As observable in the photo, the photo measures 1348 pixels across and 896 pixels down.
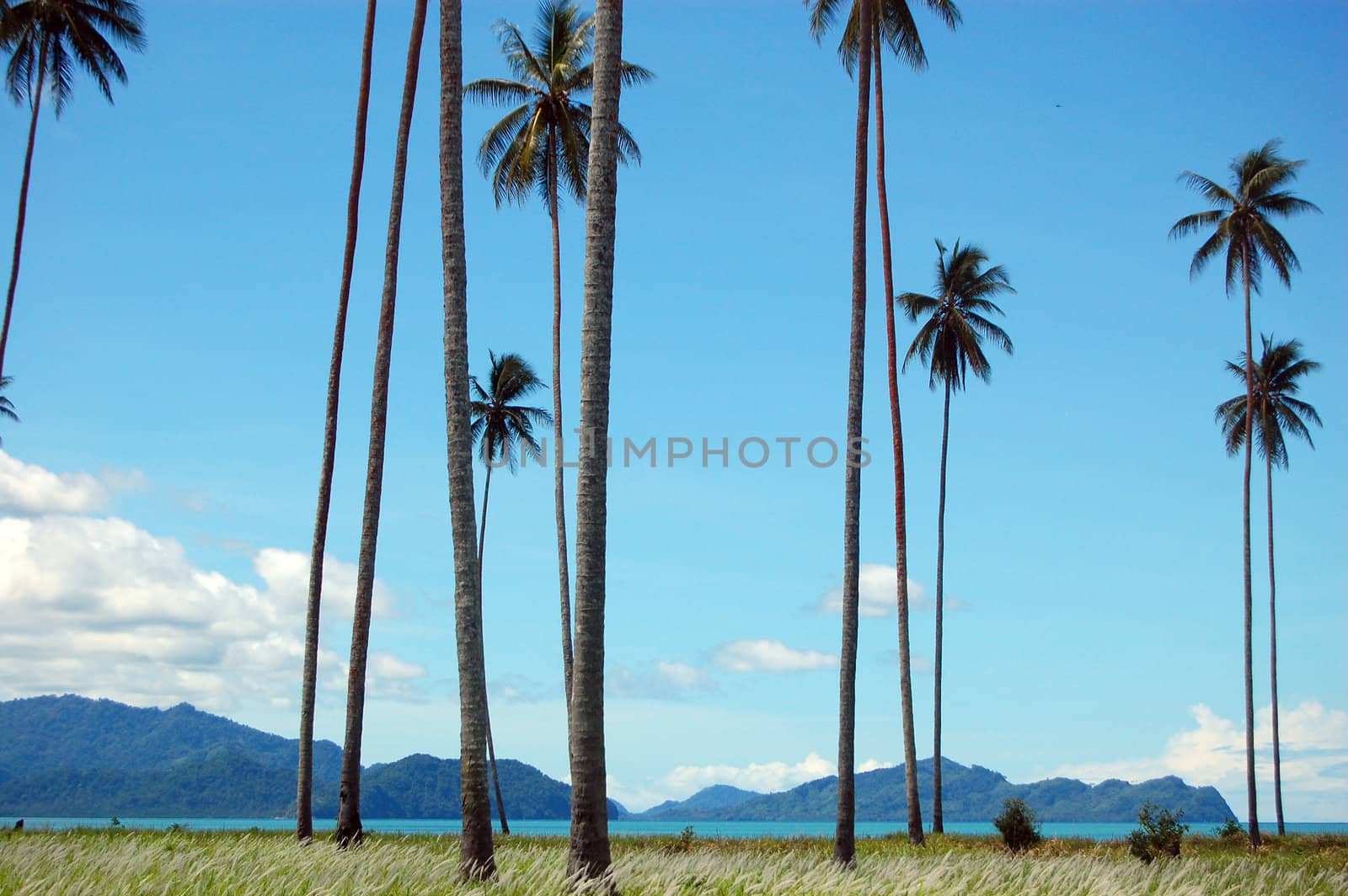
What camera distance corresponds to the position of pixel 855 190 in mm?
18859

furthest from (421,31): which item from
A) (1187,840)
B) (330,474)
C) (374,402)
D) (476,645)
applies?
(1187,840)

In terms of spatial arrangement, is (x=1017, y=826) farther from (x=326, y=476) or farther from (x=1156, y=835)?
(x=326, y=476)

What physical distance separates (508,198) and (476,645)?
19824 mm

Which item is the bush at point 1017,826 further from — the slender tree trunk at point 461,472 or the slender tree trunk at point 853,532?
the slender tree trunk at point 461,472

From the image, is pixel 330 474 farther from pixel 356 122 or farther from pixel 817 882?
pixel 817 882

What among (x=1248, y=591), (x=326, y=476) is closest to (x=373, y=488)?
(x=326, y=476)

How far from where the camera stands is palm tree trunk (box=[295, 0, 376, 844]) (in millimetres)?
20312

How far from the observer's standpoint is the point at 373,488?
1920 cm

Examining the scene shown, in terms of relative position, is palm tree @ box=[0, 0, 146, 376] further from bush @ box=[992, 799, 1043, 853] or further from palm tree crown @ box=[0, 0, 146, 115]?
bush @ box=[992, 799, 1043, 853]

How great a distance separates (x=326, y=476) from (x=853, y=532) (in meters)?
10.4

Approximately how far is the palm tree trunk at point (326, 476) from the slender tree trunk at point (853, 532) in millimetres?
9838

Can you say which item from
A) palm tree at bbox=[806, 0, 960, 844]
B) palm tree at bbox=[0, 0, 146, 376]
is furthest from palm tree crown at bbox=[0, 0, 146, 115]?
palm tree at bbox=[806, 0, 960, 844]

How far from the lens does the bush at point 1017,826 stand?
23531mm

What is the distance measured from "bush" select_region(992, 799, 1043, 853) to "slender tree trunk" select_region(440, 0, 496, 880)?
14872 mm
